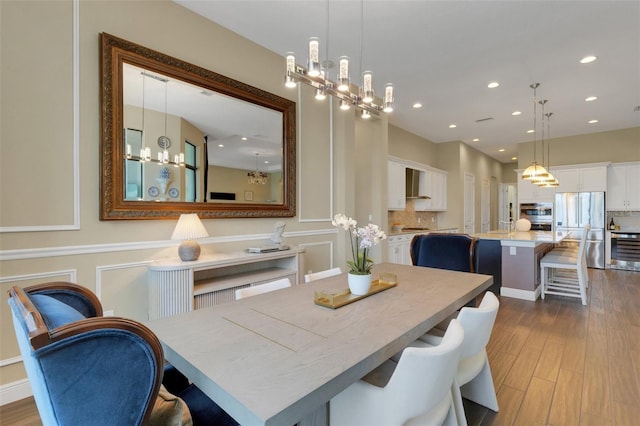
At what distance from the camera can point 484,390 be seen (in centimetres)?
186

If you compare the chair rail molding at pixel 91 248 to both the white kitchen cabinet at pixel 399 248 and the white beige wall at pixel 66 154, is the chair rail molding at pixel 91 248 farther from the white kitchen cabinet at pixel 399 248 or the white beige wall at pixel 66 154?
the white kitchen cabinet at pixel 399 248

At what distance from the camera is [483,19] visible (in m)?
2.84

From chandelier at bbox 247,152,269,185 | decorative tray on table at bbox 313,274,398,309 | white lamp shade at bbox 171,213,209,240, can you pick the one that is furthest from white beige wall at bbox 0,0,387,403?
decorative tray on table at bbox 313,274,398,309

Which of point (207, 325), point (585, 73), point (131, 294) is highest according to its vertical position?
point (585, 73)

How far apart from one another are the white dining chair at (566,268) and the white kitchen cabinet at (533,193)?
2895mm

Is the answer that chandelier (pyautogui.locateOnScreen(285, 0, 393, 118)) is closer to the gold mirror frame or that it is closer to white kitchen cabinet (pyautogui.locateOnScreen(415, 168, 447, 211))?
the gold mirror frame

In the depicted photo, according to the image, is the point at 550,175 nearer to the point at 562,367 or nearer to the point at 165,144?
the point at 562,367

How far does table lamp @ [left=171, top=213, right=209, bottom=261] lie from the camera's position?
7.89ft

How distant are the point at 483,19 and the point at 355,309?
3035mm

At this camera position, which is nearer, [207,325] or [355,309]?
[207,325]

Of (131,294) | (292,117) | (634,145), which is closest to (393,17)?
(292,117)

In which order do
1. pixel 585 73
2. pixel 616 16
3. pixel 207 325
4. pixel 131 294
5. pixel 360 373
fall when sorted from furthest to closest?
pixel 585 73 < pixel 616 16 < pixel 131 294 < pixel 207 325 < pixel 360 373

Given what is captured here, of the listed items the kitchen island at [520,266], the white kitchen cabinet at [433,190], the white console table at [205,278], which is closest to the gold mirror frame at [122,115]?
the white console table at [205,278]

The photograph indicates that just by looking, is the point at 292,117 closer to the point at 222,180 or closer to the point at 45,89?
the point at 222,180
